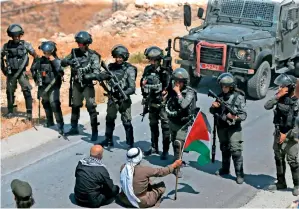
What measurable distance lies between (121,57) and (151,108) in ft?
3.08

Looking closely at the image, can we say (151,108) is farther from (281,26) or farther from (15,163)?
(281,26)

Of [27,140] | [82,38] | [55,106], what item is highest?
[82,38]

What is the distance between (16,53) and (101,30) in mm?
12054

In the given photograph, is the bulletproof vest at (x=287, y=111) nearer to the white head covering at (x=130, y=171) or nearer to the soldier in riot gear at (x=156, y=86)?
the soldier in riot gear at (x=156, y=86)

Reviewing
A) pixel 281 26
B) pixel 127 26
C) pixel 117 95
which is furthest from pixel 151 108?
pixel 127 26

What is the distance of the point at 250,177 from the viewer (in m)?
10.1

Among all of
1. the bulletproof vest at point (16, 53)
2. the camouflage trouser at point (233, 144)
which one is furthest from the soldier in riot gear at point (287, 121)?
the bulletproof vest at point (16, 53)

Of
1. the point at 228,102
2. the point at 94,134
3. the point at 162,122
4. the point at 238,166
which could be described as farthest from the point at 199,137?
the point at 94,134

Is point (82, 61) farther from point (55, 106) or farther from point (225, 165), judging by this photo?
point (225, 165)

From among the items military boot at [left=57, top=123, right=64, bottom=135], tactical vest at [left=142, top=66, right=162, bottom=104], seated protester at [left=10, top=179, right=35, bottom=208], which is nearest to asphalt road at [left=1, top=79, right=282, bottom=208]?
military boot at [left=57, top=123, right=64, bottom=135]

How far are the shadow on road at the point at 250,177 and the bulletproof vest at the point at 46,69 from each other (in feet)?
9.57

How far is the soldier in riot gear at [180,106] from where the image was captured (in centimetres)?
965

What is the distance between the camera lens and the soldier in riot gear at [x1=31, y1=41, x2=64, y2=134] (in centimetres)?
1148

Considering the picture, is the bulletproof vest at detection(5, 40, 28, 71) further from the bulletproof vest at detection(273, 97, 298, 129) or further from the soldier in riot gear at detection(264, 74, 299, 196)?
the bulletproof vest at detection(273, 97, 298, 129)
